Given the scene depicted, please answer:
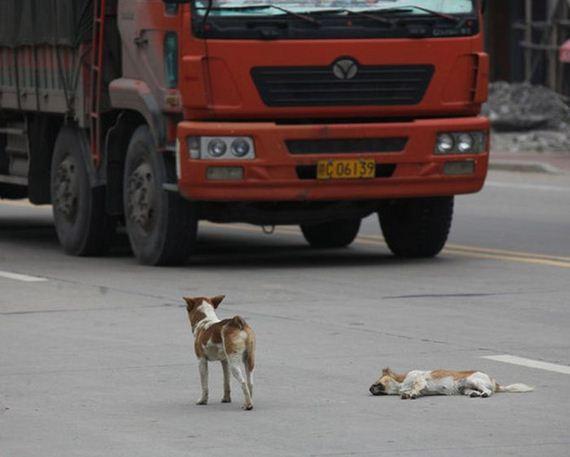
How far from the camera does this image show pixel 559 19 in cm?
3878

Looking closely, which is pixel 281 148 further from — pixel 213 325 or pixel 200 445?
pixel 200 445

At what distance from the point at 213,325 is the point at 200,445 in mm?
956

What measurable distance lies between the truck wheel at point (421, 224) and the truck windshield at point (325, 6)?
1.61 meters

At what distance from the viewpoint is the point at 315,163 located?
15203mm

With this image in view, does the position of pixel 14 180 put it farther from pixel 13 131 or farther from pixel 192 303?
pixel 192 303

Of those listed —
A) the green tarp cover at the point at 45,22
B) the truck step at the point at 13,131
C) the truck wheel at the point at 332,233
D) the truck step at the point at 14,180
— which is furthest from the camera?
the truck step at the point at 13,131

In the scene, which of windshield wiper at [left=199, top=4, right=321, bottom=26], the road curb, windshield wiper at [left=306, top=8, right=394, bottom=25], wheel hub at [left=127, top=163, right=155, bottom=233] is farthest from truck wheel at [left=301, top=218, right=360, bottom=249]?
the road curb

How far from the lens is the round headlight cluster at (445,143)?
15.5m

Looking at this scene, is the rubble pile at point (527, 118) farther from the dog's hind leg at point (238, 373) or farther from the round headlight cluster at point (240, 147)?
the dog's hind leg at point (238, 373)

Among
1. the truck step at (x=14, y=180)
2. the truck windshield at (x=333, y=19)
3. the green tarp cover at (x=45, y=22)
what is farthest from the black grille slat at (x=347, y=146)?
the truck step at (x=14, y=180)

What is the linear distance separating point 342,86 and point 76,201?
2.83 m

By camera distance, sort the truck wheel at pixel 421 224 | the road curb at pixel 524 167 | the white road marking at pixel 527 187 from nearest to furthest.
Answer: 1. the truck wheel at pixel 421 224
2. the white road marking at pixel 527 187
3. the road curb at pixel 524 167

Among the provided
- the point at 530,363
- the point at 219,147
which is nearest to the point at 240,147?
the point at 219,147

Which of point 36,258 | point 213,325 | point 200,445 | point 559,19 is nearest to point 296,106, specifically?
point 36,258
